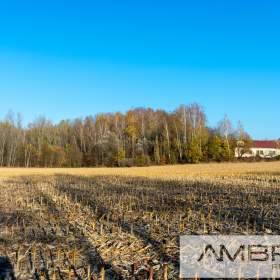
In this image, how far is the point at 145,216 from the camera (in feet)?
44.8

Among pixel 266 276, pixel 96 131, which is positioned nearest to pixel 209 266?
pixel 266 276

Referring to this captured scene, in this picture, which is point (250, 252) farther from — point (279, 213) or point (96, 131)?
point (96, 131)

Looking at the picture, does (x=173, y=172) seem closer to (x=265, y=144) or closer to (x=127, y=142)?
(x=127, y=142)

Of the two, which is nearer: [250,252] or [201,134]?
[250,252]

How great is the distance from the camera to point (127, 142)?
76938mm

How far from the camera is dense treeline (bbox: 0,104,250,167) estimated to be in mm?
70250

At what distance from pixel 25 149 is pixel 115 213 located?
228 feet

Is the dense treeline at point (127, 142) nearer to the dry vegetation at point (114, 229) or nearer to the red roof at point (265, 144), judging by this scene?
the red roof at point (265, 144)

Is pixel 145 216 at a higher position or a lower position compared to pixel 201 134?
lower

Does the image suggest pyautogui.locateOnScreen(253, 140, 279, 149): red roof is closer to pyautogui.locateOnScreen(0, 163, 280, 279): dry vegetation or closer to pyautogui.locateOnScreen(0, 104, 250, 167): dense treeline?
pyautogui.locateOnScreen(0, 104, 250, 167): dense treeline

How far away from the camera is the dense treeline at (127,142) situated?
70.2m

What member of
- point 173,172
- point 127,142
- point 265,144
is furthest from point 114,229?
point 265,144

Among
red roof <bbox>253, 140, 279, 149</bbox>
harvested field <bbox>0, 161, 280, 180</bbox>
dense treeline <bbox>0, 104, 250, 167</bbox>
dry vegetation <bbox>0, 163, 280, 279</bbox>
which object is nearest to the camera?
dry vegetation <bbox>0, 163, 280, 279</bbox>

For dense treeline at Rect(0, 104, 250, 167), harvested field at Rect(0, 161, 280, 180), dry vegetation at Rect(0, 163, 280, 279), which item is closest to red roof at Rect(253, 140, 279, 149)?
dense treeline at Rect(0, 104, 250, 167)
